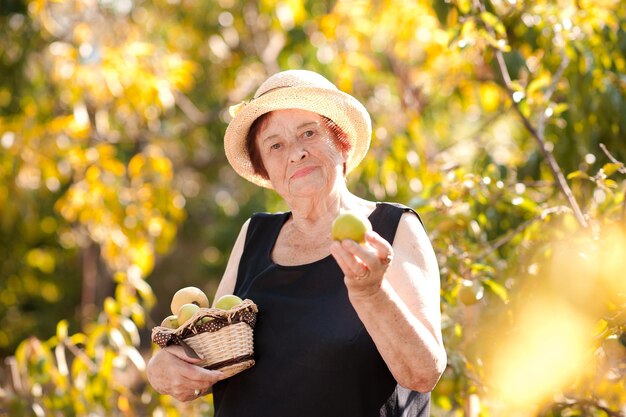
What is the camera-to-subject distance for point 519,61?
3.59 metres

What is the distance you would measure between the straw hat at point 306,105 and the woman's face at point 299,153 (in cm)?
3

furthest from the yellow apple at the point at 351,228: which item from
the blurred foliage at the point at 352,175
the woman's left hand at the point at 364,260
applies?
the blurred foliage at the point at 352,175

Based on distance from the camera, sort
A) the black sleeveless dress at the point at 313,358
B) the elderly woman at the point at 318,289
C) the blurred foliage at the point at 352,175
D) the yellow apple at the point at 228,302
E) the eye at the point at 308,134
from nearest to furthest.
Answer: the elderly woman at the point at 318,289
the black sleeveless dress at the point at 313,358
the yellow apple at the point at 228,302
the eye at the point at 308,134
the blurred foliage at the point at 352,175

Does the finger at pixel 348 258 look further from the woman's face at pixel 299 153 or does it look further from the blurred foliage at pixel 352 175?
the blurred foliage at pixel 352 175

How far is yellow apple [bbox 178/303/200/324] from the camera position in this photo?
7.09 feet

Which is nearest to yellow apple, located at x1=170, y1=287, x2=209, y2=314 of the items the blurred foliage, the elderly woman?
the elderly woman

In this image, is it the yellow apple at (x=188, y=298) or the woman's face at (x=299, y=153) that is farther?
the yellow apple at (x=188, y=298)

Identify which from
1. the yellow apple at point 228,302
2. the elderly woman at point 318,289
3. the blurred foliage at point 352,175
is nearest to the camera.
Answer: the elderly woman at point 318,289

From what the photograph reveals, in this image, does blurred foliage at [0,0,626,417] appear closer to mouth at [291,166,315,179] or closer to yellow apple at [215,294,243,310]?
mouth at [291,166,315,179]

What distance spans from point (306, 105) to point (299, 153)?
0.14 m

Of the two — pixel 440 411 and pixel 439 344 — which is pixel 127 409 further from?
pixel 439 344

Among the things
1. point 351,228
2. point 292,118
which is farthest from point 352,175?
point 351,228

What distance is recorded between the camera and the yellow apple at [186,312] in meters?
2.16

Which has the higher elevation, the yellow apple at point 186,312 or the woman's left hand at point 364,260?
the woman's left hand at point 364,260
